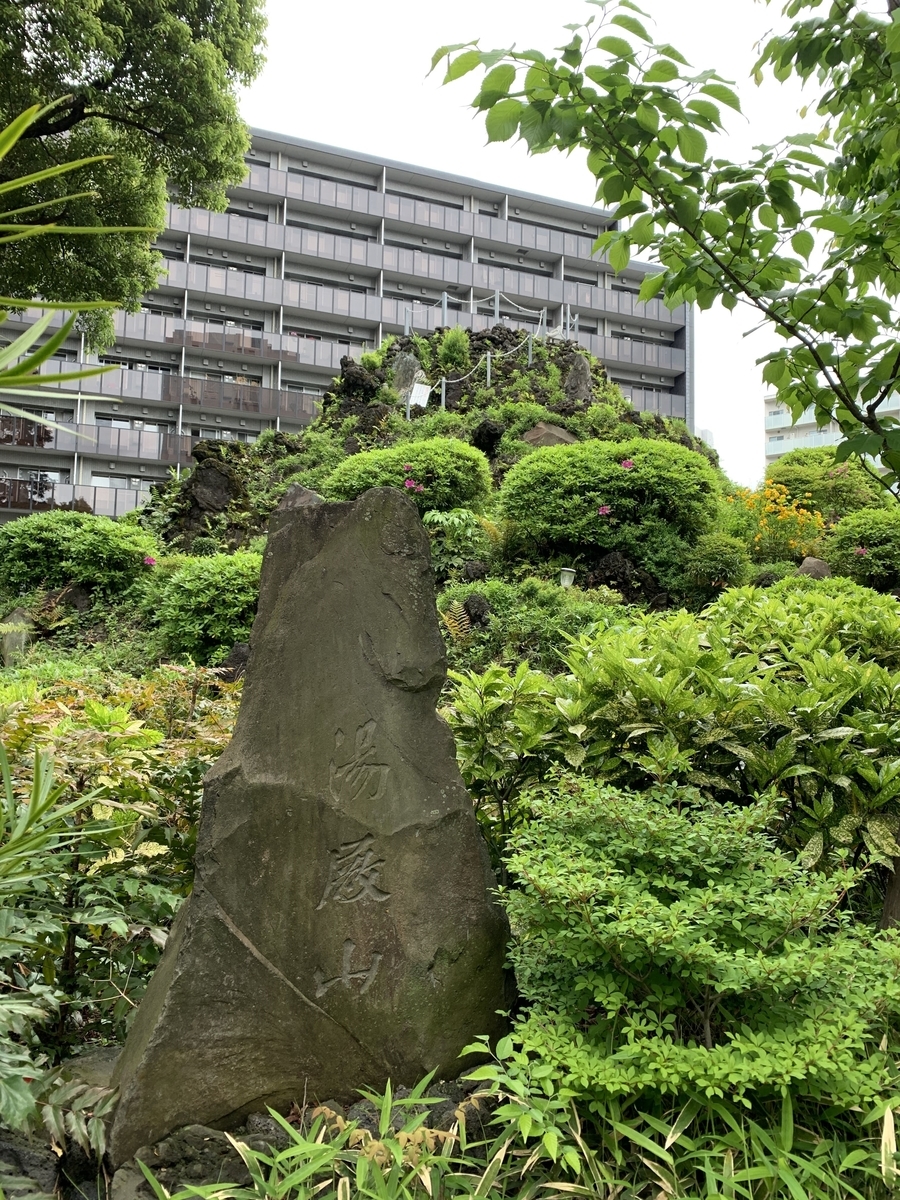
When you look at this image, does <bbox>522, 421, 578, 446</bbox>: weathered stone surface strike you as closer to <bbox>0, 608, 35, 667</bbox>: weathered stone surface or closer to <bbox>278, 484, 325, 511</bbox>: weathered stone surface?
<bbox>0, 608, 35, 667</bbox>: weathered stone surface

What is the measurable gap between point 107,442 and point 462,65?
2818 centimetres

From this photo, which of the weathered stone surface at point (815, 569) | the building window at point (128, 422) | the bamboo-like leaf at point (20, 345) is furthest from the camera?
the building window at point (128, 422)

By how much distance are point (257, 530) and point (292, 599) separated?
13.1 meters

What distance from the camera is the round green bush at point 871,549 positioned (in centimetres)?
1047

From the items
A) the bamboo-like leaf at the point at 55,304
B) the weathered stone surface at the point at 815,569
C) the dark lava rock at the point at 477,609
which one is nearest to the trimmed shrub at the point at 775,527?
the weathered stone surface at the point at 815,569

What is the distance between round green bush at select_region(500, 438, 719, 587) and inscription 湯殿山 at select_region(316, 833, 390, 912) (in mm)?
9008

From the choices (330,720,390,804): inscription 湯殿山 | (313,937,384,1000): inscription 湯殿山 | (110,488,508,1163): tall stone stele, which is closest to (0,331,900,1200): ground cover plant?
(110,488,508,1163): tall stone stele

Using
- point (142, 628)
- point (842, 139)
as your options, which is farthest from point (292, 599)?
point (142, 628)

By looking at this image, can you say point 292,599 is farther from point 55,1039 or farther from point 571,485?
point 571,485

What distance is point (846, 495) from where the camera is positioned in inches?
557

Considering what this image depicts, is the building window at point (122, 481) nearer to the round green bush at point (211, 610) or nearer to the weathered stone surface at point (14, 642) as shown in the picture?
the weathered stone surface at point (14, 642)

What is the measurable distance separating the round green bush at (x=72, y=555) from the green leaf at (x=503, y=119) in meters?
12.5

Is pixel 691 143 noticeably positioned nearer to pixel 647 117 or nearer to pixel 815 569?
pixel 647 117

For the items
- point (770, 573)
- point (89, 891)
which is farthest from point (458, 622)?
point (89, 891)
